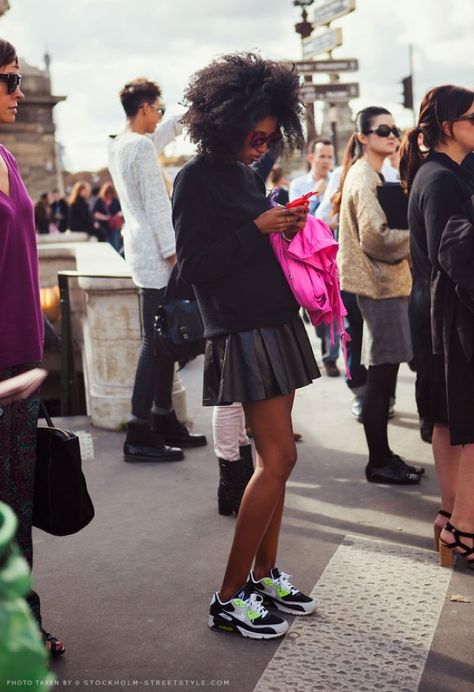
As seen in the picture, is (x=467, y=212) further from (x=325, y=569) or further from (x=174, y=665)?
(x=174, y=665)

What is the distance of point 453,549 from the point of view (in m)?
3.88

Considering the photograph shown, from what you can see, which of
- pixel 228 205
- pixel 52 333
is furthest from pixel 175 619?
pixel 228 205

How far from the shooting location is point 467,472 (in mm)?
3875

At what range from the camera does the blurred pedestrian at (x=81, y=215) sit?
21.0 metres

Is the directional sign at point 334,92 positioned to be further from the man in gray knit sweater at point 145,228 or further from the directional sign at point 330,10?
the man in gray knit sweater at point 145,228

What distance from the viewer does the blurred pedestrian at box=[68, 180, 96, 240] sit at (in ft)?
68.9

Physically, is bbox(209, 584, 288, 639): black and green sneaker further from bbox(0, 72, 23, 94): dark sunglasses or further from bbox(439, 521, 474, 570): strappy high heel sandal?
bbox(0, 72, 23, 94): dark sunglasses

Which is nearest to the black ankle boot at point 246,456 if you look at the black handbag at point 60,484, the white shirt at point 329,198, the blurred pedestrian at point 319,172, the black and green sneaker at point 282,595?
the black and green sneaker at point 282,595

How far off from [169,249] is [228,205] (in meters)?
2.32

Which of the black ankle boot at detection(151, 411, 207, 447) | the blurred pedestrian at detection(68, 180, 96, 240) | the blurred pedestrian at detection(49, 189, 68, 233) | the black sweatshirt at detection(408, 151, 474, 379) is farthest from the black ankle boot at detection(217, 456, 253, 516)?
the blurred pedestrian at detection(49, 189, 68, 233)

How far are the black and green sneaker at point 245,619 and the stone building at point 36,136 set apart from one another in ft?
120

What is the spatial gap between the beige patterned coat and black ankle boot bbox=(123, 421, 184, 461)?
1.45 meters

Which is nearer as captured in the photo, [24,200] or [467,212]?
[24,200]

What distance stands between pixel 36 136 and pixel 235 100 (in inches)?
1476
